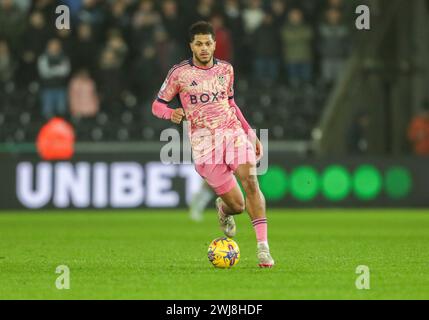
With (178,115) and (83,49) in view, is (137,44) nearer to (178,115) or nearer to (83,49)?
(83,49)

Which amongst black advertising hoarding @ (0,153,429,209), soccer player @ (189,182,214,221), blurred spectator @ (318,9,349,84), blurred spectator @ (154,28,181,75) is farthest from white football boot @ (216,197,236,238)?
blurred spectator @ (318,9,349,84)

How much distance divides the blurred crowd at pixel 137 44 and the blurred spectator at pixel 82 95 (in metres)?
0.02

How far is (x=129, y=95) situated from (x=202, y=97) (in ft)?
45.1

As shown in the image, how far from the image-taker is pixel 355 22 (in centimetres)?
2536

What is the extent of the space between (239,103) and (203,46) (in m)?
13.9

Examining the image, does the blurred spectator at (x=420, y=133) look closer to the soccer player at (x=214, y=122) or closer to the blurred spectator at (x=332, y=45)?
the blurred spectator at (x=332, y=45)

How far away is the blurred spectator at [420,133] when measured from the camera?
24372mm

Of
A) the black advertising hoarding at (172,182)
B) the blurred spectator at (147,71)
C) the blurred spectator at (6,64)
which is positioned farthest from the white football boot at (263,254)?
the blurred spectator at (6,64)

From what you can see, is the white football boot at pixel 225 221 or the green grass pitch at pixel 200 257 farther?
the white football boot at pixel 225 221

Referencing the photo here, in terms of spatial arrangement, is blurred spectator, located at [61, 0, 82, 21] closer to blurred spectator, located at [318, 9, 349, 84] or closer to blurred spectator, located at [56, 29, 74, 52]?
blurred spectator, located at [56, 29, 74, 52]

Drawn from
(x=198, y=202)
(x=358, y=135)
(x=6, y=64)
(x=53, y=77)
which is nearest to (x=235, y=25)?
(x=358, y=135)

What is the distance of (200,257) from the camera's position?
13.3 m
